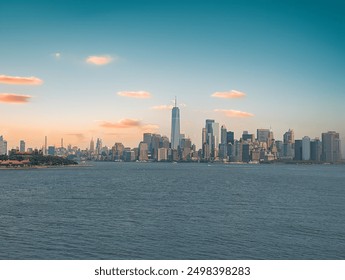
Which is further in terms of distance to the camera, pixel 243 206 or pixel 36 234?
pixel 243 206

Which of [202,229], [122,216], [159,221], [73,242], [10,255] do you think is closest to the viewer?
[10,255]

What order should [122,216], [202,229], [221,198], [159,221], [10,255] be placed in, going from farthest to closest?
[221,198]
[122,216]
[159,221]
[202,229]
[10,255]

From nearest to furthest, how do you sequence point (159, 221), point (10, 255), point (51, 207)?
1. point (10, 255)
2. point (159, 221)
3. point (51, 207)

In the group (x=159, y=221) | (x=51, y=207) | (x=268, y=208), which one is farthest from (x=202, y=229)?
(x=51, y=207)

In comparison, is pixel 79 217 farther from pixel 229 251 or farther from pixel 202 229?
pixel 229 251

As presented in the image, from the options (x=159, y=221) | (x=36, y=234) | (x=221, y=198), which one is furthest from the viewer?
(x=221, y=198)

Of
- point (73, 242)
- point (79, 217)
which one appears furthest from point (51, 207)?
point (73, 242)

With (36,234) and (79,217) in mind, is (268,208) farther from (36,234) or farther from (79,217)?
(36,234)

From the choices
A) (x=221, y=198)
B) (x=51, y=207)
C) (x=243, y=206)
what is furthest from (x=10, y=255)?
(x=221, y=198)

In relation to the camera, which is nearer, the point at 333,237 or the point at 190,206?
the point at 333,237
